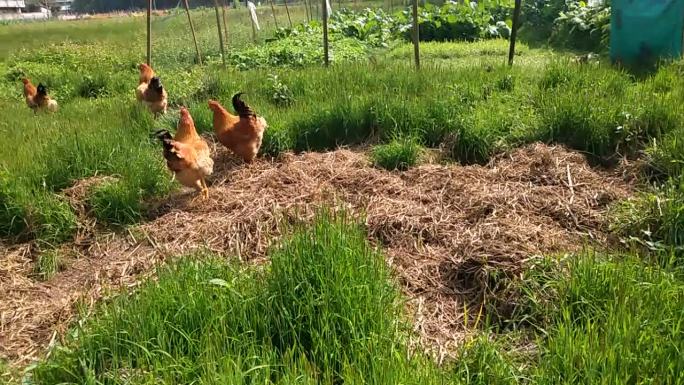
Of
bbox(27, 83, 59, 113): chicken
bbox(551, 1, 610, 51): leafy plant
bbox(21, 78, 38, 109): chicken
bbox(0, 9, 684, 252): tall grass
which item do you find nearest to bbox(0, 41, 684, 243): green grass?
bbox(0, 9, 684, 252): tall grass

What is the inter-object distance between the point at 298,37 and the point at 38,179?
9927 mm

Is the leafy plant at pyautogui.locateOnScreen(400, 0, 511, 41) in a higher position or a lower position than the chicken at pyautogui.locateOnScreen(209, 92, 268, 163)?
higher

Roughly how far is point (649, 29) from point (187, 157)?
5.68 m

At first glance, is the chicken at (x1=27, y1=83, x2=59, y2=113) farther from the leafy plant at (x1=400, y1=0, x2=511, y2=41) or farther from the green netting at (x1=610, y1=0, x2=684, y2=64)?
the leafy plant at (x1=400, y1=0, x2=511, y2=41)

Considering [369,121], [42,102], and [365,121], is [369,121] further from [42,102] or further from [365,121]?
[42,102]

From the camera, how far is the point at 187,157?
13.5 ft

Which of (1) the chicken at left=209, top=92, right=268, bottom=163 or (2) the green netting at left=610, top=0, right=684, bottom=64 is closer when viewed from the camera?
(1) the chicken at left=209, top=92, right=268, bottom=163

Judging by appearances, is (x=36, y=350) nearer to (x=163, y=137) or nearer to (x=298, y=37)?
(x=163, y=137)

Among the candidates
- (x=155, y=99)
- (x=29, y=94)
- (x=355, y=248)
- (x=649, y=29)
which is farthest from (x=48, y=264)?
(x=649, y=29)

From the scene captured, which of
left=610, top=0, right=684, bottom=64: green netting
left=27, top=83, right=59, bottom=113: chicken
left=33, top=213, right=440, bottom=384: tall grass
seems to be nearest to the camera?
left=33, top=213, right=440, bottom=384: tall grass

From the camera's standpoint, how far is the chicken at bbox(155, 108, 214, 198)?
401 centimetres

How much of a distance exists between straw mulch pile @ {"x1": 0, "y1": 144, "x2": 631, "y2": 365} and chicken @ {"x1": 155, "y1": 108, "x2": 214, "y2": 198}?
19cm

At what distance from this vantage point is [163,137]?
13.4 ft

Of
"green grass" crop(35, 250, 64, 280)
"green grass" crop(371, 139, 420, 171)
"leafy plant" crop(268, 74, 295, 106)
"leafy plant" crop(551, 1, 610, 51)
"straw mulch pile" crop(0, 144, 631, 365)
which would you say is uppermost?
"leafy plant" crop(551, 1, 610, 51)
